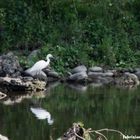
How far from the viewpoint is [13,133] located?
1241cm

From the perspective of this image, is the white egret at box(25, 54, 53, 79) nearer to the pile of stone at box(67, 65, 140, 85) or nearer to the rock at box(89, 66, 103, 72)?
the pile of stone at box(67, 65, 140, 85)

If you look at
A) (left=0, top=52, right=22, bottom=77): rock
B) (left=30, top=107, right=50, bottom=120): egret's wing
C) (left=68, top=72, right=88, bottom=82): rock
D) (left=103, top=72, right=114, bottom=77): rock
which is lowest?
(left=103, top=72, right=114, bottom=77): rock

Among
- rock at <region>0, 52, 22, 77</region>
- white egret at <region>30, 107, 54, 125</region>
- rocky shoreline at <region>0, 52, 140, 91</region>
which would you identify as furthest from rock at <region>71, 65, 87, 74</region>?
white egret at <region>30, 107, 54, 125</region>

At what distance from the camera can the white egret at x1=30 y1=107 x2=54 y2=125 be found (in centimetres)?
1395

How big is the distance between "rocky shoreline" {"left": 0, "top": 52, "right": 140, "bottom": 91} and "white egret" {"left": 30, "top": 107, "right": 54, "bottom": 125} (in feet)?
9.87

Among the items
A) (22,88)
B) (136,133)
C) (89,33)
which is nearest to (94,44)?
(89,33)

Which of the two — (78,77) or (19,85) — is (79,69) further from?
(19,85)

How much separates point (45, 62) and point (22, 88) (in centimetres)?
281

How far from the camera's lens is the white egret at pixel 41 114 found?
45.8ft

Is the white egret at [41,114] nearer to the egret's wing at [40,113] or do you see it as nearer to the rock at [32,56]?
the egret's wing at [40,113]

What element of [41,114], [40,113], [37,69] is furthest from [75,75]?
[41,114]

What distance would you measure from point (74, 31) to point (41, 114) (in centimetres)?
1041

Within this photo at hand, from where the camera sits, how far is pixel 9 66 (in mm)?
20453

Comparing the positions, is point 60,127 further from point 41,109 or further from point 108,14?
point 108,14
